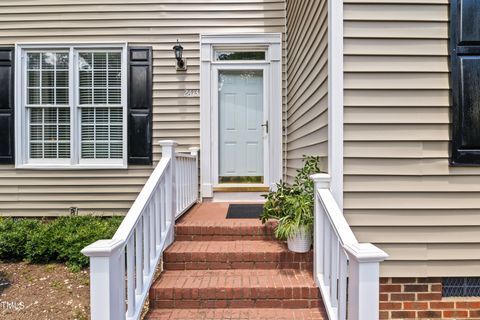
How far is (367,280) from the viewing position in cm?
161

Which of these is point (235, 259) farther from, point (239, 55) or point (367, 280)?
point (239, 55)

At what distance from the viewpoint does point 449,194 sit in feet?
7.88

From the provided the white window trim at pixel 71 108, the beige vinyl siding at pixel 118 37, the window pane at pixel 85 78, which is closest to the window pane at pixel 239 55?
the beige vinyl siding at pixel 118 37

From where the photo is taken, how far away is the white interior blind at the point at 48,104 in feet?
15.1

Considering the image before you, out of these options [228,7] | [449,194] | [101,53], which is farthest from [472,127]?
[101,53]

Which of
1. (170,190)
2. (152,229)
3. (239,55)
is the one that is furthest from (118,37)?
(152,229)

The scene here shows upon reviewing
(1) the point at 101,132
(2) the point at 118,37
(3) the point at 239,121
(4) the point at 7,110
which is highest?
(2) the point at 118,37

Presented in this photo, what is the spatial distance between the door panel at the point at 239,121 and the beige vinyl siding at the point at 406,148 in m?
2.41

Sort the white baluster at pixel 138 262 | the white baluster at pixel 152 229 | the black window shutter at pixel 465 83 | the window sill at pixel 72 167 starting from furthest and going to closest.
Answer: the window sill at pixel 72 167 < the white baluster at pixel 152 229 < the black window shutter at pixel 465 83 < the white baluster at pixel 138 262

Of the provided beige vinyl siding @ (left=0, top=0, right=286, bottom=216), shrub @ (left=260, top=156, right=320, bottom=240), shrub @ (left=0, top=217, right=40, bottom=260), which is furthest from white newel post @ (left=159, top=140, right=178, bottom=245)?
shrub @ (left=0, top=217, right=40, bottom=260)

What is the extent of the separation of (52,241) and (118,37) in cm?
289

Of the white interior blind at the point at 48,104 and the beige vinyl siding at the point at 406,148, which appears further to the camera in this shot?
the white interior blind at the point at 48,104

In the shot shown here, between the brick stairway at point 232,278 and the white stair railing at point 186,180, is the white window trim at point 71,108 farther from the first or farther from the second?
the brick stairway at point 232,278

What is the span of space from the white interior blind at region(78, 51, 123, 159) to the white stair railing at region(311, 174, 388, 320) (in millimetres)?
3299
